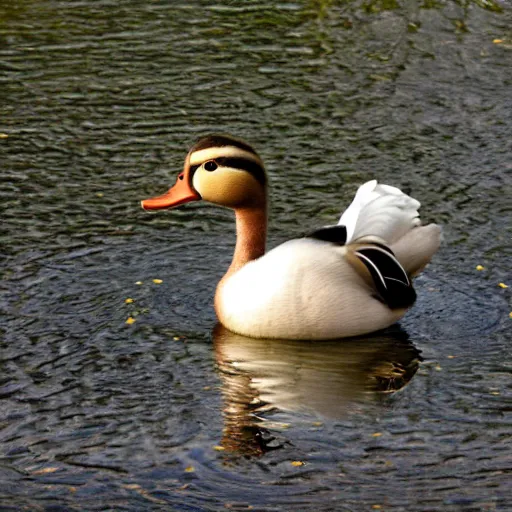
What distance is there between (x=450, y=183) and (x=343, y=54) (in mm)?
3303

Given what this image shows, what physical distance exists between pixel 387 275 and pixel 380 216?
0.37 metres

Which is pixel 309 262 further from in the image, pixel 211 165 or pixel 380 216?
pixel 211 165

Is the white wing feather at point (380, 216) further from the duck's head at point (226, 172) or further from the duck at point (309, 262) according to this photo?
the duck's head at point (226, 172)

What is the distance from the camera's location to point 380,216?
26.1 feet

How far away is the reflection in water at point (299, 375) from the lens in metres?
6.88

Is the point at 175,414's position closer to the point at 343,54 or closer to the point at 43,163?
the point at 43,163

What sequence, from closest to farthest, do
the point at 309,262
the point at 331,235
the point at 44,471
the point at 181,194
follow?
1. the point at 44,471
2. the point at 309,262
3. the point at 331,235
4. the point at 181,194

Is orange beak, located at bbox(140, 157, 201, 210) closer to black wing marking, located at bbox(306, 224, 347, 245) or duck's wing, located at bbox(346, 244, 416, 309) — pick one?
black wing marking, located at bbox(306, 224, 347, 245)

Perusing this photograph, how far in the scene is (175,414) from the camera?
272 inches

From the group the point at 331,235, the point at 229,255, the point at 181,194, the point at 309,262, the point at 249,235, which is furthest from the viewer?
Answer: the point at 229,255

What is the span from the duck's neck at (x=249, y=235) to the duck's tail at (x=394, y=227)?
49 cm

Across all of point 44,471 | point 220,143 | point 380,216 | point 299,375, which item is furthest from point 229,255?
point 44,471

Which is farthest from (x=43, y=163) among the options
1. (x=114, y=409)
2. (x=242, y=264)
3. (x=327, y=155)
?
(x=114, y=409)

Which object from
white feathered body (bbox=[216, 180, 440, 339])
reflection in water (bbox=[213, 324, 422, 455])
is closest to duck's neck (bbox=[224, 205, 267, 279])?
white feathered body (bbox=[216, 180, 440, 339])
